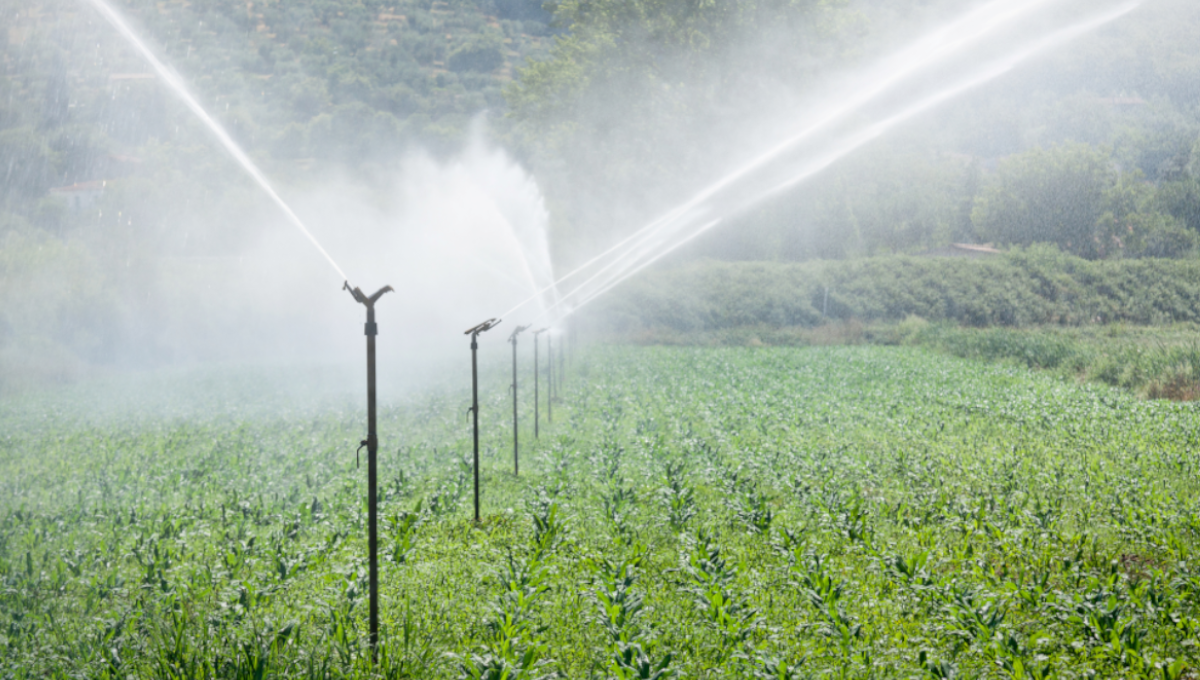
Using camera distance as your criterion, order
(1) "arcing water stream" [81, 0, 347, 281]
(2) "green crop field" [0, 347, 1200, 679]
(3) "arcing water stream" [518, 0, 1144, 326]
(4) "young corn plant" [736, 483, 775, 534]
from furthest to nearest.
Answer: (3) "arcing water stream" [518, 0, 1144, 326], (4) "young corn plant" [736, 483, 775, 534], (1) "arcing water stream" [81, 0, 347, 281], (2) "green crop field" [0, 347, 1200, 679]

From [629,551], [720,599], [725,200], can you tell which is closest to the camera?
[720,599]

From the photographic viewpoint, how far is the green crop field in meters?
4.77

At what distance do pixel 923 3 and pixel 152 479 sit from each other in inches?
1564

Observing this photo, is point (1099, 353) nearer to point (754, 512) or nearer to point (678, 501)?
point (754, 512)

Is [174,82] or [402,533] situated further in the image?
[402,533]

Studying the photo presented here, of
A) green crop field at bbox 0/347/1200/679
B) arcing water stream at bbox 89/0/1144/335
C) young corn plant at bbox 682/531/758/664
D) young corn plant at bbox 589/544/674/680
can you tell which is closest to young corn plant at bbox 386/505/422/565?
green crop field at bbox 0/347/1200/679

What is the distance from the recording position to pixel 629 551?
21.8ft

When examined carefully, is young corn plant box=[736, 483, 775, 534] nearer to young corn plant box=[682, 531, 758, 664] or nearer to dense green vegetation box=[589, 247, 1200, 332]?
young corn plant box=[682, 531, 758, 664]

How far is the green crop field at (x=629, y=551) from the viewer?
477 cm

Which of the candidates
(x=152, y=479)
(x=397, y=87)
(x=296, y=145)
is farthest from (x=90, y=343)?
(x=397, y=87)

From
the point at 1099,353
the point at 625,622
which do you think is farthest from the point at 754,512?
the point at 1099,353

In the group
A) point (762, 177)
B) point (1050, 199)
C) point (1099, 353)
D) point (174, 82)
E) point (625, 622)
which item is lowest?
point (625, 622)

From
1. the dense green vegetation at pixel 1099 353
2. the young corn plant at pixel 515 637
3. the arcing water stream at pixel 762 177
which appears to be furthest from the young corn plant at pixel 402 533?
the arcing water stream at pixel 762 177

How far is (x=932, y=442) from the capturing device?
11.7 m
